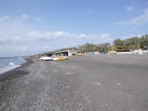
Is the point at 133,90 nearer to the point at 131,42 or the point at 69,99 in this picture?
the point at 69,99

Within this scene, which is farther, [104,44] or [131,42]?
[104,44]

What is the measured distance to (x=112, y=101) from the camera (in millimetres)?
10586

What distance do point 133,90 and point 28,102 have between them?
586 centimetres

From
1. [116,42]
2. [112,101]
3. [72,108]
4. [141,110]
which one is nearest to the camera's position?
[141,110]

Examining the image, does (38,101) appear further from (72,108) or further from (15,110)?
(72,108)

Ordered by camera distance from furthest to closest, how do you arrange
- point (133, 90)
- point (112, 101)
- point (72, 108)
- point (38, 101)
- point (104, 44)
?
point (104, 44)
point (133, 90)
point (38, 101)
point (112, 101)
point (72, 108)

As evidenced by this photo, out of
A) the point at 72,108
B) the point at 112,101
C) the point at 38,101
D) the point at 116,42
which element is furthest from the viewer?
the point at 116,42

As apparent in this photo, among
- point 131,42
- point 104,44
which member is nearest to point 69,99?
point 131,42

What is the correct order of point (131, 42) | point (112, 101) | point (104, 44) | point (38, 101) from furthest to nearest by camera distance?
point (104, 44) → point (131, 42) → point (38, 101) → point (112, 101)

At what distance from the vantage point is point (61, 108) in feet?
32.6

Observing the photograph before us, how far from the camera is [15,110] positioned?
1015 cm

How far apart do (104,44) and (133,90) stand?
519 feet

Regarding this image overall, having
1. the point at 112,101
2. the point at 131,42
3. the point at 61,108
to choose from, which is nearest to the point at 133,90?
the point at 112,101

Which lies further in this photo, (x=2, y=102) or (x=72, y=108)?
(x=2, y=102)
